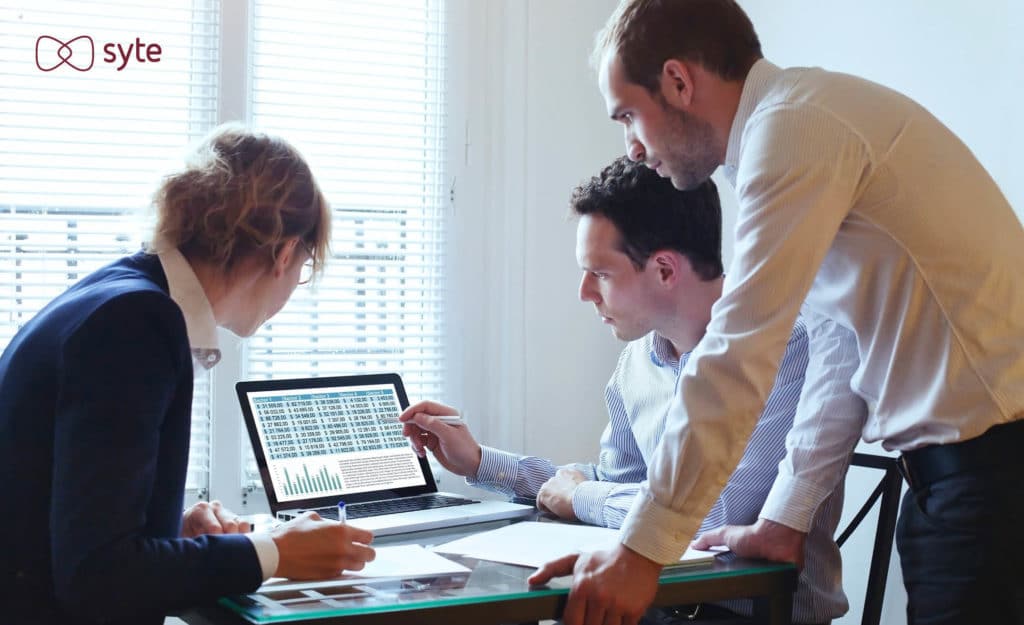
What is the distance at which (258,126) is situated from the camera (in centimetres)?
288

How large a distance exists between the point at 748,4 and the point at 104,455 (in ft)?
7.82

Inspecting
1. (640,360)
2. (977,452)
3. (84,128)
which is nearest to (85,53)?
(84,128)

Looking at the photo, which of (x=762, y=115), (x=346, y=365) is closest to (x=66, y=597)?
(x=762, y=115)

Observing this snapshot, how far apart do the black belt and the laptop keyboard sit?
90 centimetres

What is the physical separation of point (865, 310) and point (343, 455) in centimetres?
102

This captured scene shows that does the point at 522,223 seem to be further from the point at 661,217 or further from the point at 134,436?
the point at 134,436

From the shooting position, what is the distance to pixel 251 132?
1.46 m

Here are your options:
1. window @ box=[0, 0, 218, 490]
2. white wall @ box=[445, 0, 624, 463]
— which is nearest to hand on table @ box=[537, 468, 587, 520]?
white wall @ box=[445, 0, 624, 463]

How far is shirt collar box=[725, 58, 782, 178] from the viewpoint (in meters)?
1.43

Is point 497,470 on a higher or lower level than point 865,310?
lower

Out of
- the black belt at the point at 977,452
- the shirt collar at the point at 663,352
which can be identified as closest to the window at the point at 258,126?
the shirt collar at the point at 663,352

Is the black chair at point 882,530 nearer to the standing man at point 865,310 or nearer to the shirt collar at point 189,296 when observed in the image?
the standing man at point 865,310

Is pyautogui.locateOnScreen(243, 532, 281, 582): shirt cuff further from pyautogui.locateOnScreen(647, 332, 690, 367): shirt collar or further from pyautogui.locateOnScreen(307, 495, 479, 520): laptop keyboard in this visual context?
pyautogui.locateOnScreen(647, 332, 690, 367): shirt collar

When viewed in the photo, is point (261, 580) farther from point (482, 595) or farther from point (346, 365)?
point (346, 365)
